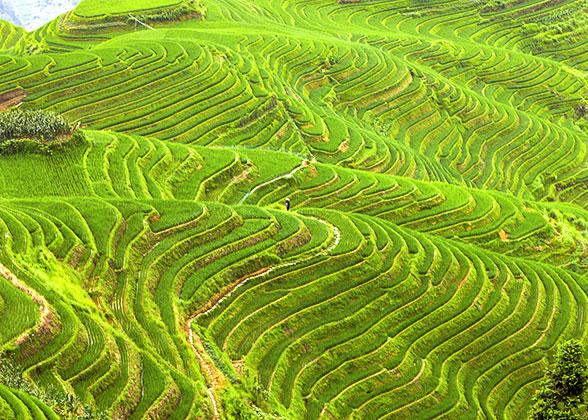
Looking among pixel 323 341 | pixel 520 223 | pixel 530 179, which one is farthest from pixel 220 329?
pixel 530 179

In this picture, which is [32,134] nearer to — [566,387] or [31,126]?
[31,126]

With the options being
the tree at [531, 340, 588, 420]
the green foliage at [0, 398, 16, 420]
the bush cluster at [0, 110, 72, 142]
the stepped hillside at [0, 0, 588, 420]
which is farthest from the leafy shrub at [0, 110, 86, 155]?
the tree at [531, 340, 588, 420]

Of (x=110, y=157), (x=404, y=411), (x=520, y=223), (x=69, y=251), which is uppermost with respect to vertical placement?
(x=110, y=157)

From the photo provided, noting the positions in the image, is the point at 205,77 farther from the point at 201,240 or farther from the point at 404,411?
the point at 404,411

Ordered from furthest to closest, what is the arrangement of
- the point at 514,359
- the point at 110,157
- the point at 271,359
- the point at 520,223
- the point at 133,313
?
the point at 520,223, the point at 110,157, the point at 514,359, the point at 271,359, the point at 133,313

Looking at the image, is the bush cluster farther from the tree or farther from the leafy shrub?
the tree

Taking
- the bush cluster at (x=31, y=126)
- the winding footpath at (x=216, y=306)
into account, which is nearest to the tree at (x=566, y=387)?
the winding footpath at (x=216, y=306)

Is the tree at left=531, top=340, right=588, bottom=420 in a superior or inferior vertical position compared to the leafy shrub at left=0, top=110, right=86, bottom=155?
inferior

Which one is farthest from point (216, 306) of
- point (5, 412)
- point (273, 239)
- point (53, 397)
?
point (5, 412)
